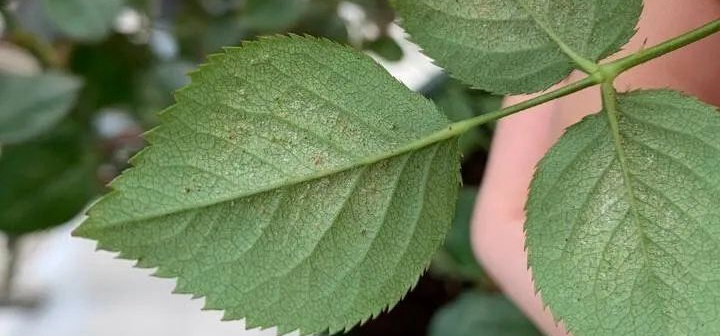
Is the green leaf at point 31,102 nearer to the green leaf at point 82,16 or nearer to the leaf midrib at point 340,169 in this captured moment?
the green leaf at point 82,16

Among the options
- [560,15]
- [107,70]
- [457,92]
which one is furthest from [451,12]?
[107,70]

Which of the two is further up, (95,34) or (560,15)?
(95,34)

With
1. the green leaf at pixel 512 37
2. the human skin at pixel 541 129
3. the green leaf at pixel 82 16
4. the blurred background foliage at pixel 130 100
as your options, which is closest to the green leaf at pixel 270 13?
the blurred background foliage at pixel 130 100

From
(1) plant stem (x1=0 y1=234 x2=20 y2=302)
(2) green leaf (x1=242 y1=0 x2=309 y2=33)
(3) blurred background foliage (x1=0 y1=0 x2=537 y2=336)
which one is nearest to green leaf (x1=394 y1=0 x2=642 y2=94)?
(3) blurred background foliage (x1=0 y1=0 x2=537 y2=336)

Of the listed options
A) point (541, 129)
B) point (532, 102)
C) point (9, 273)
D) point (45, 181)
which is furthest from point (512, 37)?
point (9, 273)

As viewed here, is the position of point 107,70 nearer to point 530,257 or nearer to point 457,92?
point 457,92

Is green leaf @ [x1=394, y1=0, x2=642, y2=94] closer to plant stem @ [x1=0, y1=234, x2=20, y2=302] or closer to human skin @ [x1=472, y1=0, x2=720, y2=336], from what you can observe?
human skin @ [x1=472, y1=0, x2=720, y2=336]

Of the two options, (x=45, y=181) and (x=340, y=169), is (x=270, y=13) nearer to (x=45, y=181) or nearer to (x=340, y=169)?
(x=45, y=181)
